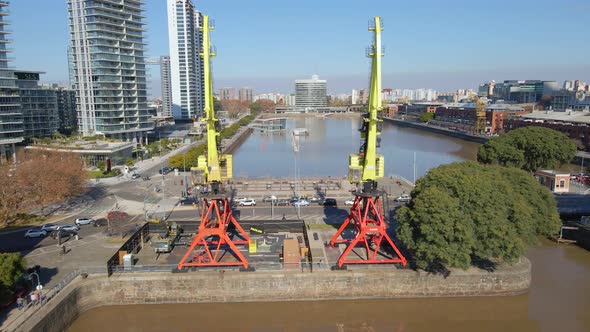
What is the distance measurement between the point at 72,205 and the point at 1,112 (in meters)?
20.3

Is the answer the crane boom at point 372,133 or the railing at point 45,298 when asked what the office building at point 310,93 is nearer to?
the crane boom at point 372,133

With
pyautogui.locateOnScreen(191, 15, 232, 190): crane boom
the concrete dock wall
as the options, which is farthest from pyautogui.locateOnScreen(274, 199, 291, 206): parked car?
the concrete dock wall

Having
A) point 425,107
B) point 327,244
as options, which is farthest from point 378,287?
point 425,107

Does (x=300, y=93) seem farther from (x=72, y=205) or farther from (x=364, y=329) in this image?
(x=364, y=329)

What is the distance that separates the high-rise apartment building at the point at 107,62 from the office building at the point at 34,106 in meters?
6.53

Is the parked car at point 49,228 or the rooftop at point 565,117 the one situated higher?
the rooftop at point 565,117

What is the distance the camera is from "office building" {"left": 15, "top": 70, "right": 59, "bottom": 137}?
5178 cm

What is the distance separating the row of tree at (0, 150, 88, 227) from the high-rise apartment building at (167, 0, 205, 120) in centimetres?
5980

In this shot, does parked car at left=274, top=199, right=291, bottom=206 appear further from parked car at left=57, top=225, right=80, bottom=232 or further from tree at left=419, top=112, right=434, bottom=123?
tree at left=419, top=112, right=434, bottom=123

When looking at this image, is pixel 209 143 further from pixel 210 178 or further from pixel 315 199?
pixel 315 199

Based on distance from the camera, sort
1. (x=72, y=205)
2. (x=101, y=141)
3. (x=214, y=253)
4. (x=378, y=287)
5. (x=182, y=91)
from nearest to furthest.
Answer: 1. (x=378, y=287)
2. (x=214, y=253)
3. (x=72, y=205)
4. (x=101, y=141)
5. (x=182, y=91)

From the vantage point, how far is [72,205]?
28016 mm

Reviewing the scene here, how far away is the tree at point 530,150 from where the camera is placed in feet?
107

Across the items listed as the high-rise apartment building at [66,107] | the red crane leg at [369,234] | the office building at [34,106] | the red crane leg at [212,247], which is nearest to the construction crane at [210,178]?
the red crane leg at [212,247]
